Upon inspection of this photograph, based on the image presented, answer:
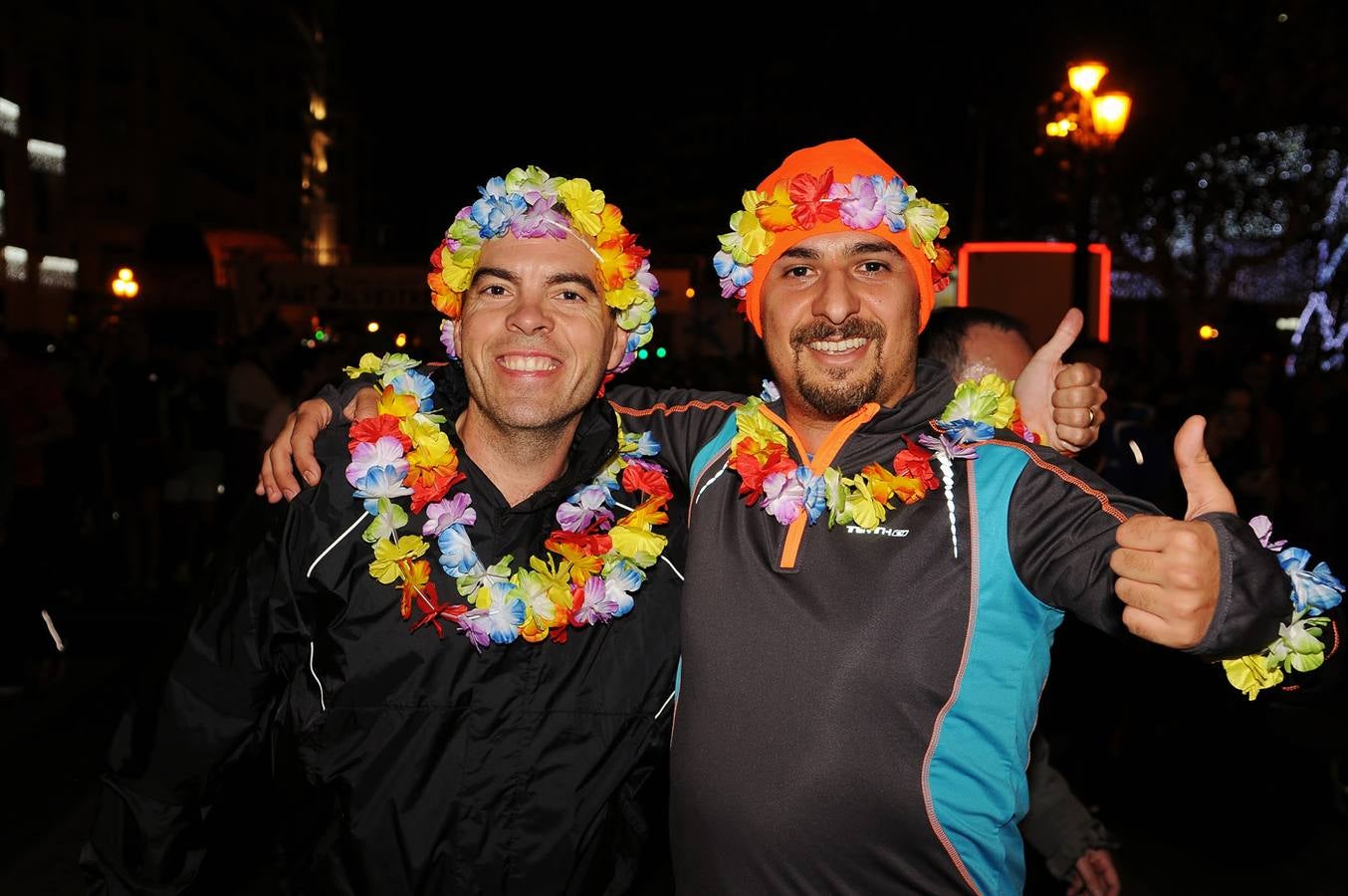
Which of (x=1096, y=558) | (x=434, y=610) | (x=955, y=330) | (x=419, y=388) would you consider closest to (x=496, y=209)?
(x=419, y=388)

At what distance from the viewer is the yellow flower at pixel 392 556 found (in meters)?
2.90

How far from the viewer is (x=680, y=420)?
3.51 m

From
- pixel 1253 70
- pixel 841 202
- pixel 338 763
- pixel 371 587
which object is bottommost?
pixel 338 763

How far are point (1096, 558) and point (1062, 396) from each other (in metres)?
0.83

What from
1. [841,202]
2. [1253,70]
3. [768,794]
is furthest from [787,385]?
[1253,70]

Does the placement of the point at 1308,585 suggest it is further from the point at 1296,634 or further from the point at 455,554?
the point at 455,554

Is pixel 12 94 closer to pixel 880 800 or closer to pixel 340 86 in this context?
pixel 880 800

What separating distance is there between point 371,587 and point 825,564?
3.77ft

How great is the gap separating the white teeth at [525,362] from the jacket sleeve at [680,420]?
1.69 feet

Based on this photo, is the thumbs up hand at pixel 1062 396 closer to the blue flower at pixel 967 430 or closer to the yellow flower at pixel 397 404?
the blue flower at pixel 967 430

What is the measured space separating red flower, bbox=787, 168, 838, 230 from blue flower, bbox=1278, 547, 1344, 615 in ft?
4.50

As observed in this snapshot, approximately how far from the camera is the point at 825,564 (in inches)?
103

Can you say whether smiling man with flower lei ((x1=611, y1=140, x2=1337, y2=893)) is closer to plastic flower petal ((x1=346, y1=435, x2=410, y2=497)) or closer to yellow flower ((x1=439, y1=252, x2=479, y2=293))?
plastic flower petal ((x1=346, y1=435, x2=410, y2=497))

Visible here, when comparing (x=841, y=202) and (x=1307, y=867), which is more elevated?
(x=841, y=202)
